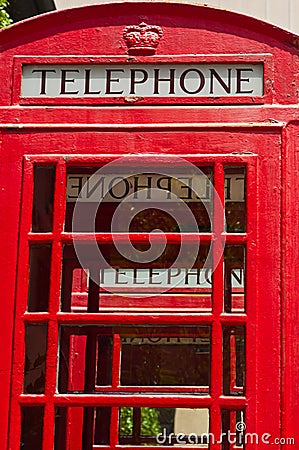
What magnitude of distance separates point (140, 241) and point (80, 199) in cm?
46

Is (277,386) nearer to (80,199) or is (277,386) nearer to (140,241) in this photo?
(140,241)

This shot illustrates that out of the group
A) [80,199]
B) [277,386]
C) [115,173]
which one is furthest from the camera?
[80,199]

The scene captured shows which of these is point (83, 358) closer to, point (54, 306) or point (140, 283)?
point (140, 283)

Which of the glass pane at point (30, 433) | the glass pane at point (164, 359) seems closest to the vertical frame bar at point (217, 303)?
the glass pane at point (30, 433)

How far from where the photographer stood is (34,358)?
9.87 feet

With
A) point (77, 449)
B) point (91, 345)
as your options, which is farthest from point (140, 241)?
point (77, 449)

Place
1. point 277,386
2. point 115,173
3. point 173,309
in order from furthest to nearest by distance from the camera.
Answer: point 173,309 → point 115,173 → point 277,386

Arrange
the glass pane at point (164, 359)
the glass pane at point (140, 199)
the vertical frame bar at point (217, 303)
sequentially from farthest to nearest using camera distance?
the glass pane at point (164, 359) < the glass pane at point (140, 199) < the vertical frame bar at point (217, 303)

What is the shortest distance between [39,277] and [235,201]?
2.40 feet

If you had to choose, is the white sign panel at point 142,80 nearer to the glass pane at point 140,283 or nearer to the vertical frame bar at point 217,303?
the vertical frame bar at point 217,303

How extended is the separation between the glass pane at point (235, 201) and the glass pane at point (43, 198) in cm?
59

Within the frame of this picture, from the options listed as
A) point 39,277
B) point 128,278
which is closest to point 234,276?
point 128,278

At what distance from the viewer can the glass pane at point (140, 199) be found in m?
2.93

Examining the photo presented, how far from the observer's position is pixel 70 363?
417 cm
